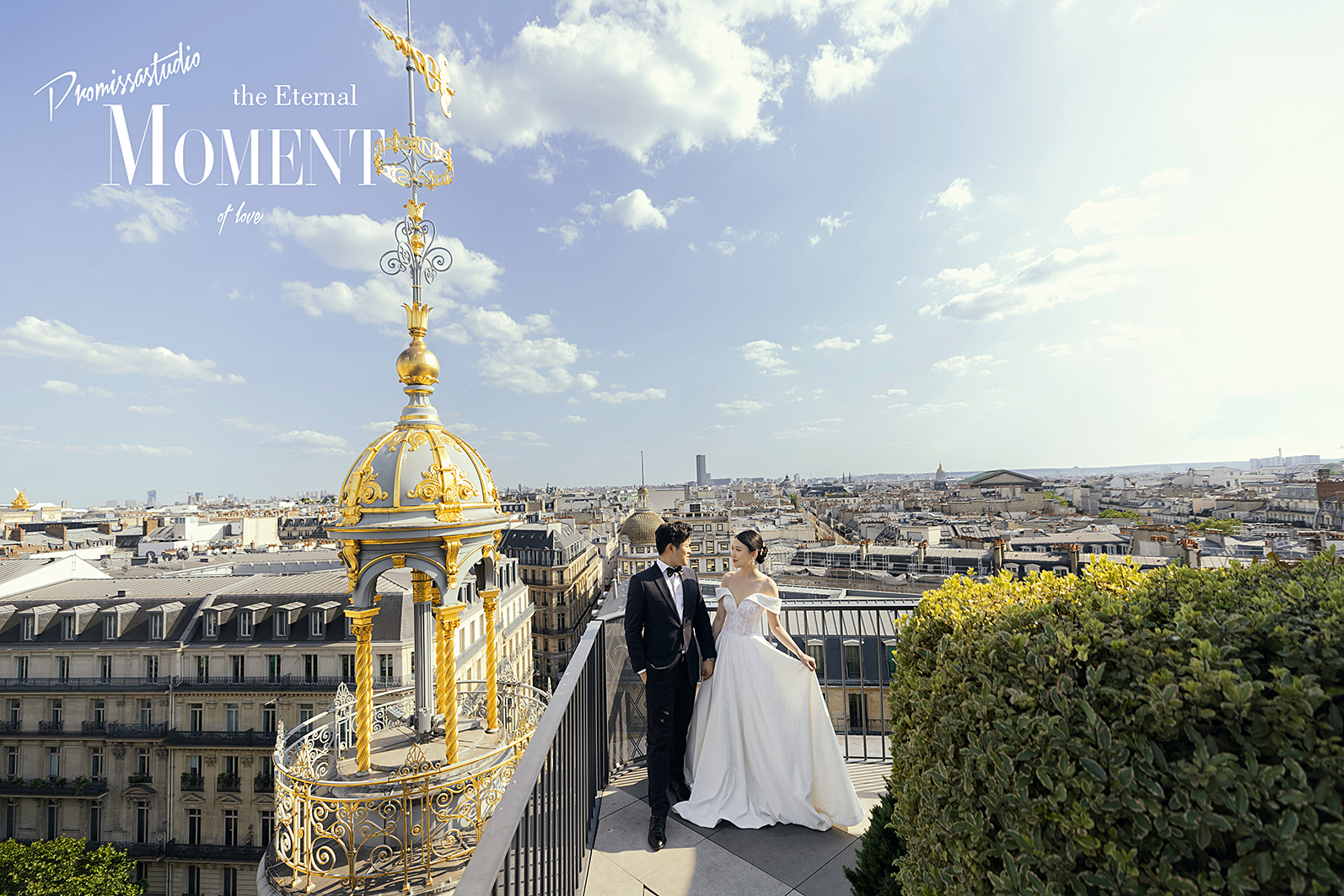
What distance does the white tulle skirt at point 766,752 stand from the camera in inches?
164

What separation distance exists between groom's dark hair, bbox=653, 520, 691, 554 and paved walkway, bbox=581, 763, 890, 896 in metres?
2.16

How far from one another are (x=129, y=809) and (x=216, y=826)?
4347mm

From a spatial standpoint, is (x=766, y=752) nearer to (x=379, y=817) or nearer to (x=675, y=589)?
(x=675, y=589)

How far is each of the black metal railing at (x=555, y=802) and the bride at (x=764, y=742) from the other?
3.12 feet

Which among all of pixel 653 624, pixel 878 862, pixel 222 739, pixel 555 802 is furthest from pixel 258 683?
pixel 878 862

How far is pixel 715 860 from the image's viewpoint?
3844 mm

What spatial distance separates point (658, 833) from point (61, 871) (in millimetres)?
27901

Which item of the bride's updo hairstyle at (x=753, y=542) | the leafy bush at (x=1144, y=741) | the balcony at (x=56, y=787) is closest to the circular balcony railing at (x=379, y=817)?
the bride's updo hairstyle at (x=753, y=542)

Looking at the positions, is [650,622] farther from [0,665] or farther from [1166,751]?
[0,665]

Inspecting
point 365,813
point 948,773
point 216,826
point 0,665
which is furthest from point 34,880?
point 948,773

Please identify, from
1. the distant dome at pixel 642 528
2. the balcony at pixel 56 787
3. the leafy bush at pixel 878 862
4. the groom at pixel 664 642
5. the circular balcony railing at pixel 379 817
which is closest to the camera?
the leafy bush at pixel 878 862

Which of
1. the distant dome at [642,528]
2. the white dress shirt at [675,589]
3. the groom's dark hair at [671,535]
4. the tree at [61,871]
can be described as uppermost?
the groom's dark hair at [671,535]

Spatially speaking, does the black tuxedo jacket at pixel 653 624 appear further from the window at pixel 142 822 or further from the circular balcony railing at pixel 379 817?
the window at pixel 142 822

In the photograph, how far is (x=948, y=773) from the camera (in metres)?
2.27
